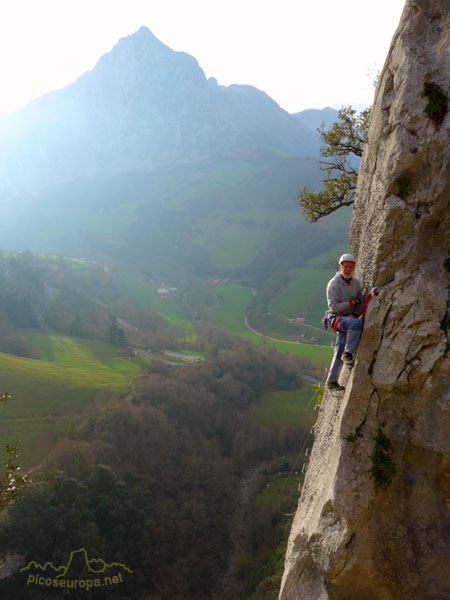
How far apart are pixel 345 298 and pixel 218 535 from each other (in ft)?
185

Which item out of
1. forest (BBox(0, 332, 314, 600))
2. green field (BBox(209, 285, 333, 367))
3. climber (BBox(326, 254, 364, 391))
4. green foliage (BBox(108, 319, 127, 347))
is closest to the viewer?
climber (BBox(326, 254, 364, 391))

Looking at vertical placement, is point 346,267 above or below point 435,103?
below

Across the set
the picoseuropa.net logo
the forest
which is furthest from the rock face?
the picoseuropa.net logo

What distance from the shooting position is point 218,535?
56375 mm

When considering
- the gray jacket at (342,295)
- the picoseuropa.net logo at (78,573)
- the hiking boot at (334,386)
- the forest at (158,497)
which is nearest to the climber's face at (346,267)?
the gray jacket at (342,295)

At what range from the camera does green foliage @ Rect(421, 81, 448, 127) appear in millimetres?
9406

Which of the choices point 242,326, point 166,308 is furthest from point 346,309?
point 166,308

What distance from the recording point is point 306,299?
172 meters

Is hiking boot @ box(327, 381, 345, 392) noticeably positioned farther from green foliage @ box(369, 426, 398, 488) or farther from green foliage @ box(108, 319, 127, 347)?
green foliage @ box(108, 319, 127, 347)

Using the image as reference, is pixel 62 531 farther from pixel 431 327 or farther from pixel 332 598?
pixel 431 327

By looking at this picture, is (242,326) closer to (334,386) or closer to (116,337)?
(116,337)

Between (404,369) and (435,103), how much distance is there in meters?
6.36

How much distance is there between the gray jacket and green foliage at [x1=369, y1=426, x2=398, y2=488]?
3.19 meters

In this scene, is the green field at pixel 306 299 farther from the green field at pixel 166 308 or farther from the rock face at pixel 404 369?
the rock face at pixel 404 369
